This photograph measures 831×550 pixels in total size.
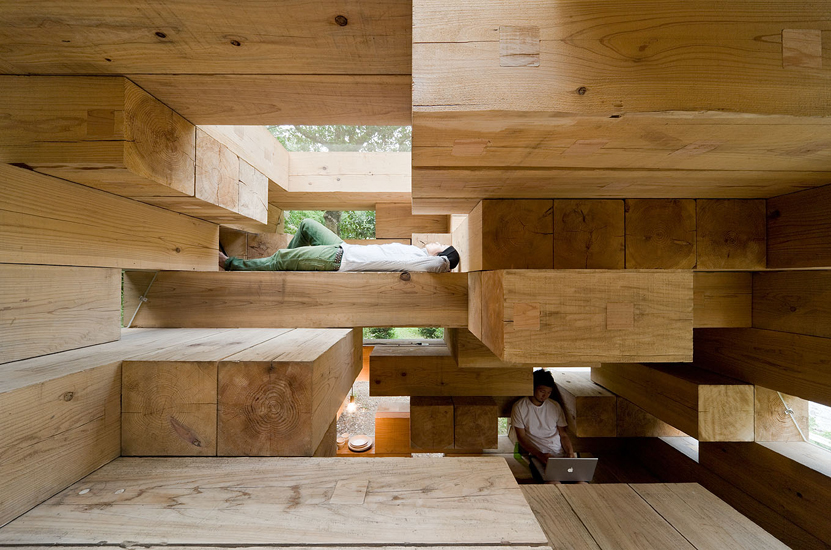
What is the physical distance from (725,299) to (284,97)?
219 centimetres

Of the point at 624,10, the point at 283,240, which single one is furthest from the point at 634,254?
the point at 283,240

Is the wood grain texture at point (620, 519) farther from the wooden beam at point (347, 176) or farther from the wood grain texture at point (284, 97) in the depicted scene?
the wooden beam at point (347, 176)

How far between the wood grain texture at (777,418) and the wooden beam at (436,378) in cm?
113

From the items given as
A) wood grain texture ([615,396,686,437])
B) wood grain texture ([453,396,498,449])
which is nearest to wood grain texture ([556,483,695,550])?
wood grain texture ([453,396,498,449])

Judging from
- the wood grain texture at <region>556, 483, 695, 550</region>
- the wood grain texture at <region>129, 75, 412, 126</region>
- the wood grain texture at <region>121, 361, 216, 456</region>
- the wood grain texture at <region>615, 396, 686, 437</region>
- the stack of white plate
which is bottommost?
the stack of white plate

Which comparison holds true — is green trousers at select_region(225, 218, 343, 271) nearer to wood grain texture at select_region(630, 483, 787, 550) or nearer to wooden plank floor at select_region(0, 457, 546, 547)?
wooden plank floor at select_region(0, 457, 546, 547)

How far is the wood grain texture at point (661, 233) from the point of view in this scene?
1.21 meters

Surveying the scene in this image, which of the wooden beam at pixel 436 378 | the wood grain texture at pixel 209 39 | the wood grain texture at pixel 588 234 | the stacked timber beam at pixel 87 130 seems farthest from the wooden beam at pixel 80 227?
the wood grain texture at pixel 588 234

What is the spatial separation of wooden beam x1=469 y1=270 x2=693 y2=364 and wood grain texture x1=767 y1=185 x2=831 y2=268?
2.61 feet

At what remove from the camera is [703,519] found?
1057 millimetres

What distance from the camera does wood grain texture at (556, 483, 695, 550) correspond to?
981 millimetres

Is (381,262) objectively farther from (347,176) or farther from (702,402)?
(702,402)

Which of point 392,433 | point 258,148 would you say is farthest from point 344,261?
point 392,433

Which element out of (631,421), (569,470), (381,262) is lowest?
(569,470)
